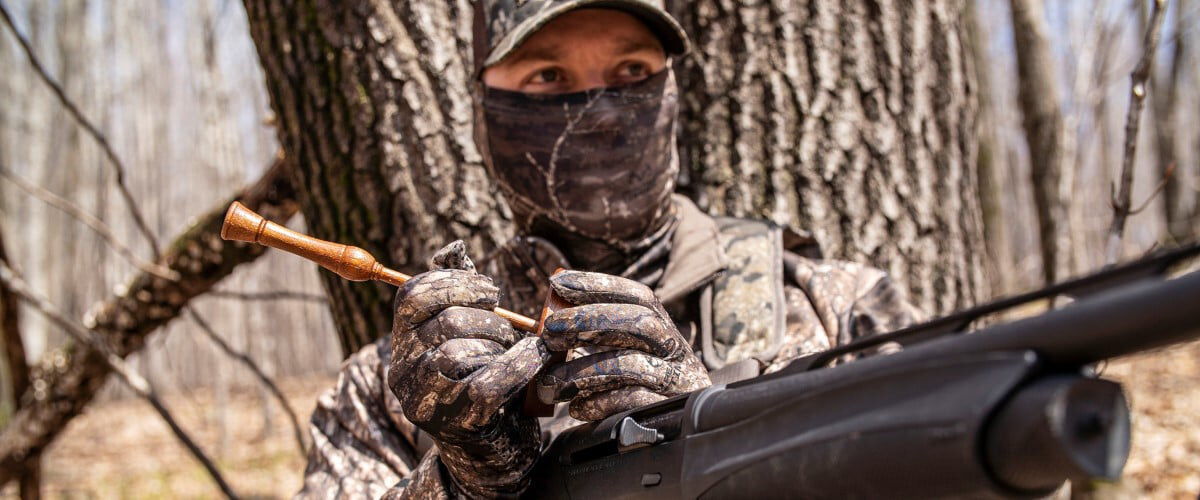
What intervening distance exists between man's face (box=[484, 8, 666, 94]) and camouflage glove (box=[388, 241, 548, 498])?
2.64ft

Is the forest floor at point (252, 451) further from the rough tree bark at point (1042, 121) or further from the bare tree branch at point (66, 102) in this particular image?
the bare tree branch at point (66, 102)

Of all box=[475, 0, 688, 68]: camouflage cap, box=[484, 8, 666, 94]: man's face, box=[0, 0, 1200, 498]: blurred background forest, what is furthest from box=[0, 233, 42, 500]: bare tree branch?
box=[484, 8, 666, 94]: man's face

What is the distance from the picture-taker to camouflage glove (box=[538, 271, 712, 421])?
1814mm

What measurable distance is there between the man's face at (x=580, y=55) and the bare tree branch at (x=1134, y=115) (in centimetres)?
142

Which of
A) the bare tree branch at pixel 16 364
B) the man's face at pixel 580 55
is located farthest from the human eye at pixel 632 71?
the bare tree branch at pixel 16 364

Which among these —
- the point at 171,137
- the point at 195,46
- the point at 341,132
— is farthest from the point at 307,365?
the point at 341,132

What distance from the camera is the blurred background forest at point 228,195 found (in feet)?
15.0

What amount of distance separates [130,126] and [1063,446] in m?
27.0

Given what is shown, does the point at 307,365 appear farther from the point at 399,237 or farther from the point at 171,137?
the point at 399,237

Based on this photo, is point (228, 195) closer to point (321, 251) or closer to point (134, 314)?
point (134, 314)

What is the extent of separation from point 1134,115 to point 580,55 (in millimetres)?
1646

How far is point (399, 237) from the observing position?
331 centimetres

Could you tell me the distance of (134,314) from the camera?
15.4 feet

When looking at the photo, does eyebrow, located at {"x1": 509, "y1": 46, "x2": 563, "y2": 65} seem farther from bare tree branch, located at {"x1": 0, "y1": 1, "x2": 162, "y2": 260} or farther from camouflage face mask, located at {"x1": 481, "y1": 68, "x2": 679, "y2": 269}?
bare tree branch, located at {"x1": 0, "y1": 1, "x2": 162, "y2": 260}
